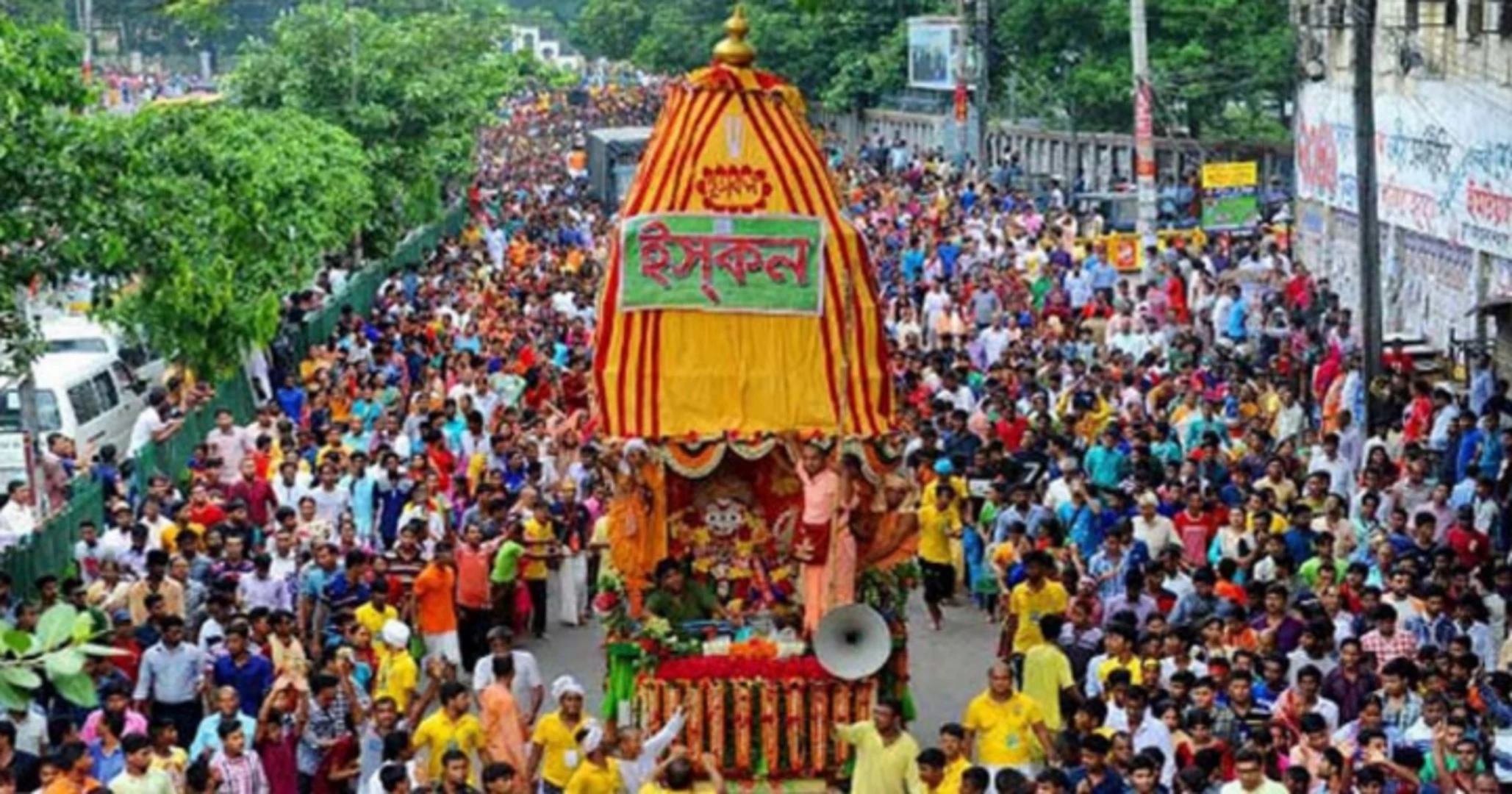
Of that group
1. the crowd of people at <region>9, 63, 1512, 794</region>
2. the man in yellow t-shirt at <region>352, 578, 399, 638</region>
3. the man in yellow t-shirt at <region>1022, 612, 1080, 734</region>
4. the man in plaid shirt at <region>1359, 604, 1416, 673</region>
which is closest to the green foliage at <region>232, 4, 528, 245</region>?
the crowd of people at <region>9, 63, 1512, 794</region>

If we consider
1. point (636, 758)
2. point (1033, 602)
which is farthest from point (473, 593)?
point (636, 758)

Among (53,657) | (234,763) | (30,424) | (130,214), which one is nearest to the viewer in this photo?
(53,657)

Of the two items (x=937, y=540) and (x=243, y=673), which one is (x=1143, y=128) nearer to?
(x=937, y=540)

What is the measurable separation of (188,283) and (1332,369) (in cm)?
974

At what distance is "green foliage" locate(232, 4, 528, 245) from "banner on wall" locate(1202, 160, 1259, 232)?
12391 millimetres

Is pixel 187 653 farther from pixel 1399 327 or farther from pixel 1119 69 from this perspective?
pixel 1119 69

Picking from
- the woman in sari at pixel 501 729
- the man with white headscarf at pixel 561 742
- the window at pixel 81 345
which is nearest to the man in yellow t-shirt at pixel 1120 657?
the man with white headscarf at pixel 561 742

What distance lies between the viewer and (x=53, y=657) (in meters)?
5.31

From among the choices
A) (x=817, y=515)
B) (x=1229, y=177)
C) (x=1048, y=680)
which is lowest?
(x=1229, y=177)

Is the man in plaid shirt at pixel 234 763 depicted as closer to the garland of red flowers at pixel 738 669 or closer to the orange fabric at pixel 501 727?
the orange fabric at pixel 501 727

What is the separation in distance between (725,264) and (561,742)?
308cm

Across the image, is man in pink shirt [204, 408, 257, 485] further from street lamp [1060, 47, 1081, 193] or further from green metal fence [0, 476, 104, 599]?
street lamp [1060, 47, 1081, 193]

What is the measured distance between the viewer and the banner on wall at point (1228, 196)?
3744cm

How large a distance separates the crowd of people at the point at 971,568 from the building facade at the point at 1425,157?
1.20 metres
